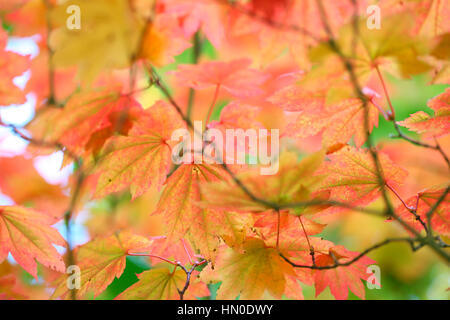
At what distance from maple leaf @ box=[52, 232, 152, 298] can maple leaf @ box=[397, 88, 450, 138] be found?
74 cm

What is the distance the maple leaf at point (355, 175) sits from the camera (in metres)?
0.84

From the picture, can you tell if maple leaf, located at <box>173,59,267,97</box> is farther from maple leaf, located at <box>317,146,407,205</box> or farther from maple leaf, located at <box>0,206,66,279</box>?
maple leaf, located at <box>0,206,66,279</box>

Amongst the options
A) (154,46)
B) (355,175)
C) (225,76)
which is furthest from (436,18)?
(154,46)

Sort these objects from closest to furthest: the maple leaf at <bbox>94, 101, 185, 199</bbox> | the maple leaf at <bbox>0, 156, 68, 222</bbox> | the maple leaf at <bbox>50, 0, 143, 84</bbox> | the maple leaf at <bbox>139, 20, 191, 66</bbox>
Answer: the maple leaf at <bbox>50, 0, 143, 84</bbox> < the maple leaf at <bbox>139, 20, 191, 66</bbox> < the maple leaf at <bbox>94, 101, 185, 199</bbox> < the maple leaf at <bbox>0, 156, 68, 222</bbox>

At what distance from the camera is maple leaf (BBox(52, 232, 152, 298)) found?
0.90m

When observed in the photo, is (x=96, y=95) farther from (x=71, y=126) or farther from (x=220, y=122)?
(x=220, y=122)

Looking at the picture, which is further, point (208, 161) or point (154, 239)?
point (154, 239)

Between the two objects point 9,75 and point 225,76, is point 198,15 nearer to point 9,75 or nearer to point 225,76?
point 225,76

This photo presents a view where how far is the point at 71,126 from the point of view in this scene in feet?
2.48

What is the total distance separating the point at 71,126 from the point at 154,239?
1.30 ft

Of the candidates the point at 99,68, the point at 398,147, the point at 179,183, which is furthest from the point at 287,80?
the point at 398,147

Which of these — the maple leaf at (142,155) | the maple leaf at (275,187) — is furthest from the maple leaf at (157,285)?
the maple leaf at (275,187)

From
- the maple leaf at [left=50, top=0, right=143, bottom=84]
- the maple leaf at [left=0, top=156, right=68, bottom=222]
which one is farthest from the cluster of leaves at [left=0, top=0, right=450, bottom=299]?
the maple leaf at [left=0, top=156, right=68, bottom=222]

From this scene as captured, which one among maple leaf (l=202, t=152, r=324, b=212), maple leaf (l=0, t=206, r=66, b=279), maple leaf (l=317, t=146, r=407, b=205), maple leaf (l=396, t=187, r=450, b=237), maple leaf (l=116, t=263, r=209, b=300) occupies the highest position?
maple leaf (l=202, t=152, r=324, b=212)
